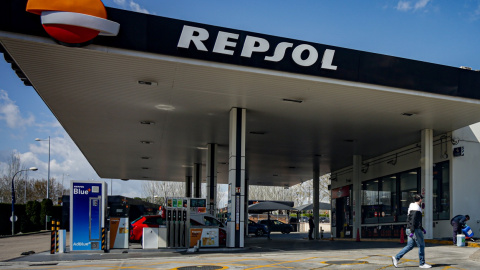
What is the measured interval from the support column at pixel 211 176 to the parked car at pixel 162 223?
493 centimetres

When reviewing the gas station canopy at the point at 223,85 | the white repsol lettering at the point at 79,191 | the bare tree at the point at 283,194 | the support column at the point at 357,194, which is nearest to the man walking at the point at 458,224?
the gas station canopy at the point at 223,85

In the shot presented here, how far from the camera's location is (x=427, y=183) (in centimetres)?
2258

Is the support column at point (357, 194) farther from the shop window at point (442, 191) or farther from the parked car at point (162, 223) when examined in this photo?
the parked car at point (162, 223)

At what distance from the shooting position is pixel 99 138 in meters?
29.0

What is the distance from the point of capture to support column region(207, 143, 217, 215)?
2916cm

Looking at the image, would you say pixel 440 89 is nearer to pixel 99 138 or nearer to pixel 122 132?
pixel 122 132

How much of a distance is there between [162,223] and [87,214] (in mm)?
6632

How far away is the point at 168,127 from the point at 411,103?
11936mm

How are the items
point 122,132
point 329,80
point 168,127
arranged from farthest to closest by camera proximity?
1. point 122,132
2. point 168,127
3. point 329,80

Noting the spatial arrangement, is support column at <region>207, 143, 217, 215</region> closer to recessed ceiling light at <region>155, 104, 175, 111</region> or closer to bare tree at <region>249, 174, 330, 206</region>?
recessed ceiling light at <region>155, 104, 175, 111</region>

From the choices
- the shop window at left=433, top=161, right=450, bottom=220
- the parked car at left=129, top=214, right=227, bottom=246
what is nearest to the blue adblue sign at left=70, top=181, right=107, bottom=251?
the parked car at left=129, top=214, right=227, bottom=246

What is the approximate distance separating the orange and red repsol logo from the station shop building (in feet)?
0.10

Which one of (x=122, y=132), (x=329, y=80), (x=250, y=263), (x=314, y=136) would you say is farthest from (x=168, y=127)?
(x=250, y=263)

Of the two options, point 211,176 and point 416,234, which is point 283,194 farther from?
point 416,234
